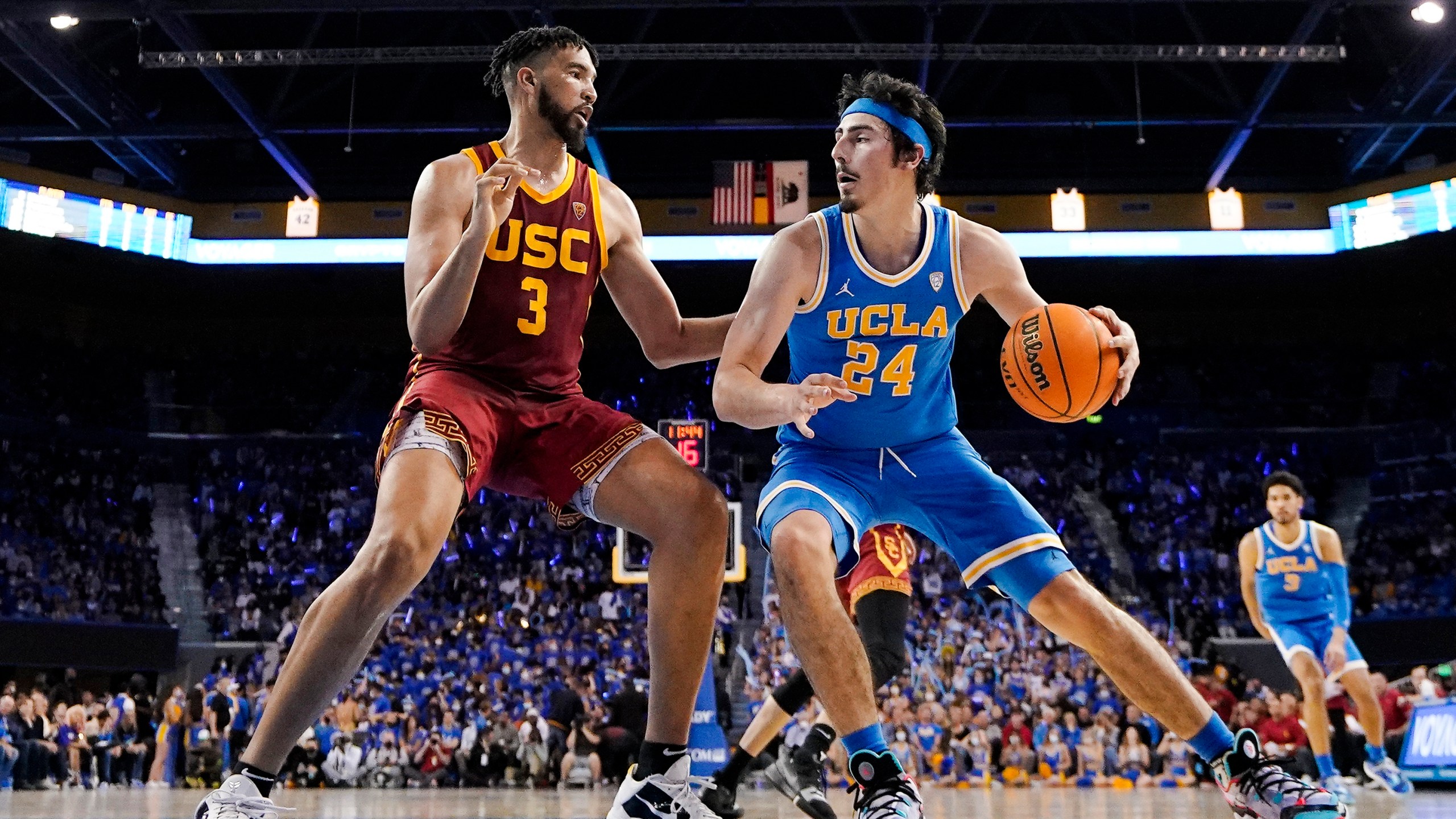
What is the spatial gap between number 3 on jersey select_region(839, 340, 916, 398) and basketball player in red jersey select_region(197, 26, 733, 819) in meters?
0.51

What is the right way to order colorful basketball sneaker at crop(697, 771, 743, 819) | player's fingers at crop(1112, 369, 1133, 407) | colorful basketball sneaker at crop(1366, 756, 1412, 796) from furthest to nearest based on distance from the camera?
1. colorful basketball sneaker at crop(1366, 756, 1412, 796)
2. colorful basketball sneaker at crop(697, 771, 743, 819)
3. player's fingers at crop(1112, 369, 1133, 407)

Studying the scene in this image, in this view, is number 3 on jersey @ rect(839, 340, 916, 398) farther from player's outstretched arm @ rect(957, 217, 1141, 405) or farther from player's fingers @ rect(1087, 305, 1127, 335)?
player's fingers @ rect(1087, 305, 1127, 335)

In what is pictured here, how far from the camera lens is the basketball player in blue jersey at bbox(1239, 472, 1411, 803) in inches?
320

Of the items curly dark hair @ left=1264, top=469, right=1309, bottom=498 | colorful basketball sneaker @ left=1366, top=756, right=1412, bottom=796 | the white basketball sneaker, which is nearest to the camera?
the white basketball sneaker

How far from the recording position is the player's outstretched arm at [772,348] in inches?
131

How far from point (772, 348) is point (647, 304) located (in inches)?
24.9

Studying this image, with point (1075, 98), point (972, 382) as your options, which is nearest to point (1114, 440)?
point (972, 382)

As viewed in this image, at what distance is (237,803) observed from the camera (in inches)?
117

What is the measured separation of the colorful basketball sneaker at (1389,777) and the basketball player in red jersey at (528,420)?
6.93m

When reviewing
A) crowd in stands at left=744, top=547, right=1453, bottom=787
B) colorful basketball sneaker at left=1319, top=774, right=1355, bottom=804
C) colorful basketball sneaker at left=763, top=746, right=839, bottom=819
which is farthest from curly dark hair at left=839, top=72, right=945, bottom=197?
crowd in stands at left=744, top=547, right=1453, bottom=787

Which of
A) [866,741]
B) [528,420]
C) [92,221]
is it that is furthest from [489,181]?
[92,221]

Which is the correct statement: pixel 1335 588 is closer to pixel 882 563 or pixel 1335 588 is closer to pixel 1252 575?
pixel 1252 575

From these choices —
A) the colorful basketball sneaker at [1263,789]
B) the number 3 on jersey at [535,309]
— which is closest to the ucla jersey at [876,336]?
the number 3 on jersey at [535,309]

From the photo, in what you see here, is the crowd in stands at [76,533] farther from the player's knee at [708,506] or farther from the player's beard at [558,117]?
the player's knee at [708,506]
